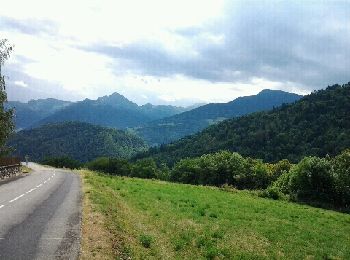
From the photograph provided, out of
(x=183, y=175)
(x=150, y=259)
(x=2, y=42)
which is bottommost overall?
(x=183, y=175)

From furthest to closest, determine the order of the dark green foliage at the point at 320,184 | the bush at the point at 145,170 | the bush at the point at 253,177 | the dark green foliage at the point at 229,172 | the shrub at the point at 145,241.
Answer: the bush at the point at 145,170
the dark green foliage at the point at 229,172
the bush at the point at 253,177
the dark green foliage at the point at 320,184
the shrub at the point at 145,241

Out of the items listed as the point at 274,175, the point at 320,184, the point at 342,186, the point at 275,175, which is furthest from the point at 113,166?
the point at 342,186

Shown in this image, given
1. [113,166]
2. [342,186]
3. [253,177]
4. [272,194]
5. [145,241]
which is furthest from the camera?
[113,166]

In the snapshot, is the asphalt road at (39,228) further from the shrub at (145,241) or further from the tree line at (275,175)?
the tree line at (275,175)

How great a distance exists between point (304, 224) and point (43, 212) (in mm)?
20248

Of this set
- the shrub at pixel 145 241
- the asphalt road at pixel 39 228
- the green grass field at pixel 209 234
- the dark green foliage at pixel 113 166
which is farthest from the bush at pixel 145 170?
the shrub at pixel 145 241

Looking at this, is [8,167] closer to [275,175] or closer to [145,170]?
[275,175]

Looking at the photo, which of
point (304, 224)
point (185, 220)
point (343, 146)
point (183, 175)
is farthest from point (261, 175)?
point (343, 146)

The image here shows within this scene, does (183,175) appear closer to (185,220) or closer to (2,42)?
(2,42)

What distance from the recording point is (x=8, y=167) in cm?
5778

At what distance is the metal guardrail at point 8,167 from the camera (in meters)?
53.9

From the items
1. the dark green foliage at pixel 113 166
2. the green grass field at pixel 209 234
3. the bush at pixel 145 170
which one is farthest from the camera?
the dark green foliage at pixel 113 166

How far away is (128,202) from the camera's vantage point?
1307 inches

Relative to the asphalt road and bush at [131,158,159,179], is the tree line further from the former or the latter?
the asphalt road
